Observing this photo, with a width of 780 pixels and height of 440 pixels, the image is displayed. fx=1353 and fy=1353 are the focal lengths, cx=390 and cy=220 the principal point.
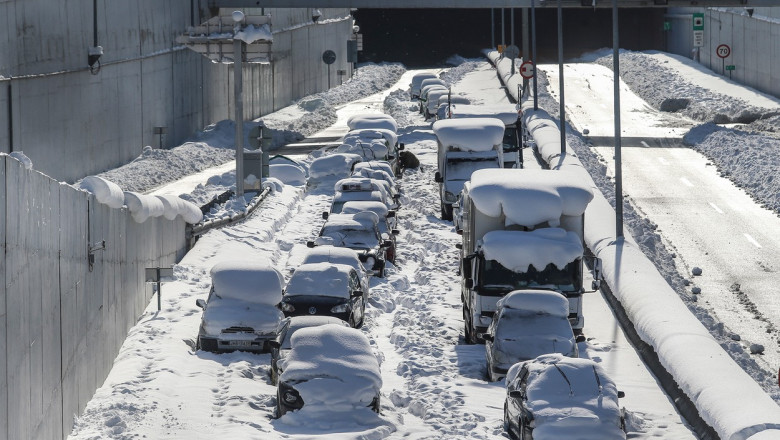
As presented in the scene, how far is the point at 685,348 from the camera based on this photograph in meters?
21.5

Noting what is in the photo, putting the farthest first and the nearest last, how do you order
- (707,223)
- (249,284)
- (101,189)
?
(707,223), (249,284), (101,189)

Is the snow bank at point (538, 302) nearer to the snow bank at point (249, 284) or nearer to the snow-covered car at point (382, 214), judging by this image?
the snow bank at point (249, 284)

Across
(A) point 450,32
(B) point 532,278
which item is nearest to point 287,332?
(B) point 532,278

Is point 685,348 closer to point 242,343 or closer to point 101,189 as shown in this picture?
point 242,343

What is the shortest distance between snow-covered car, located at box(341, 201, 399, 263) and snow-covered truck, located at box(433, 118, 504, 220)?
3952 millimetres

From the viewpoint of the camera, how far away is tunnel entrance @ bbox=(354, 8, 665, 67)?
12469cm

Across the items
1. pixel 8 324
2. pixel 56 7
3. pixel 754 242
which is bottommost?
pixel 754 242

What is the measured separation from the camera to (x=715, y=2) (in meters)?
66.7

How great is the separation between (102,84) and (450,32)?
8451cm

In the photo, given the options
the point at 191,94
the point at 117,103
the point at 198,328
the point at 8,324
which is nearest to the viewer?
the point at 8,324

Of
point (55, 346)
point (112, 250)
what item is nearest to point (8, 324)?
point (55, 346)

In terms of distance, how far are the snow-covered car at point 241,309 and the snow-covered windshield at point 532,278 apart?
149 inches

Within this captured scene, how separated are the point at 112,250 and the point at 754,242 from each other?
19502 millimetres

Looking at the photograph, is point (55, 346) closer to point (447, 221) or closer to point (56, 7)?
point (447, 221)
